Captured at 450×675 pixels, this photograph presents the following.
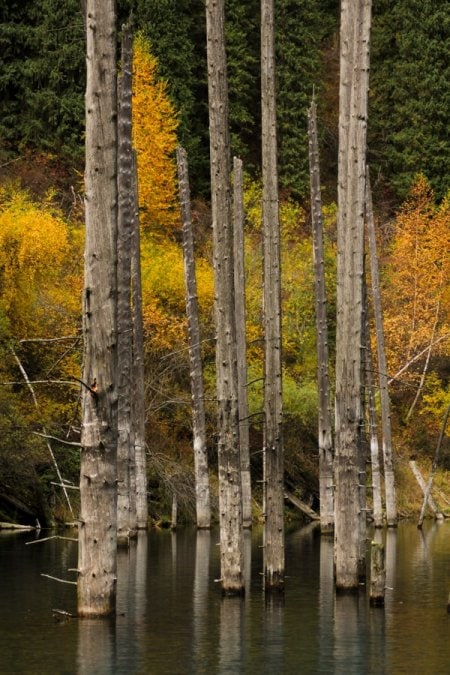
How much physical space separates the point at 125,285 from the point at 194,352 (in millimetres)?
7496

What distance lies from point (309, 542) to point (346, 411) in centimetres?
1477

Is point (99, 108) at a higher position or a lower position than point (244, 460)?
higher

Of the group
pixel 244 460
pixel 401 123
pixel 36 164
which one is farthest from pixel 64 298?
pixel 401 123

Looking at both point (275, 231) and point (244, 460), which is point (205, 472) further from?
point (275, 231)

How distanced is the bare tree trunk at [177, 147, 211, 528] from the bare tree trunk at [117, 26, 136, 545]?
3.15 meters

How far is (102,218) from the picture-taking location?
17.4 meters

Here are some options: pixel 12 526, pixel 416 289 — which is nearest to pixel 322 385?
pixel 12 526

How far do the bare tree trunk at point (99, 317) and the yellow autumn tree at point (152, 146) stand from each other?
123ft

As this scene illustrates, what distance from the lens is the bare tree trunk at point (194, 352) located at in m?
35.8

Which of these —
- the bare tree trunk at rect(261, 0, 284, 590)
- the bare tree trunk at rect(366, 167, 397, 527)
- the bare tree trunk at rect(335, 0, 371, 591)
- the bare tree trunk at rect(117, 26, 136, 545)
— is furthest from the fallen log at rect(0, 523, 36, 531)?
the bare tree trunk at rect(335, 0, 371, 591)

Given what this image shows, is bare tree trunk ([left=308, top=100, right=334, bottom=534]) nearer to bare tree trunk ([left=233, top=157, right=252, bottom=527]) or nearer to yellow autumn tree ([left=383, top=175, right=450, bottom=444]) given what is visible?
bare tree trunk ([left=233, top=157, right=252, bottom=527])

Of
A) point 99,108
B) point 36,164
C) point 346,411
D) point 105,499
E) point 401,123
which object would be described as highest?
point 401,123

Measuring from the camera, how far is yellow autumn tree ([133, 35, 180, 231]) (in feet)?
182

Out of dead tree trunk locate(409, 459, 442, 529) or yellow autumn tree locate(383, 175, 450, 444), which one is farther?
yellow autumn tree locate(383, 175, 450, 444)
